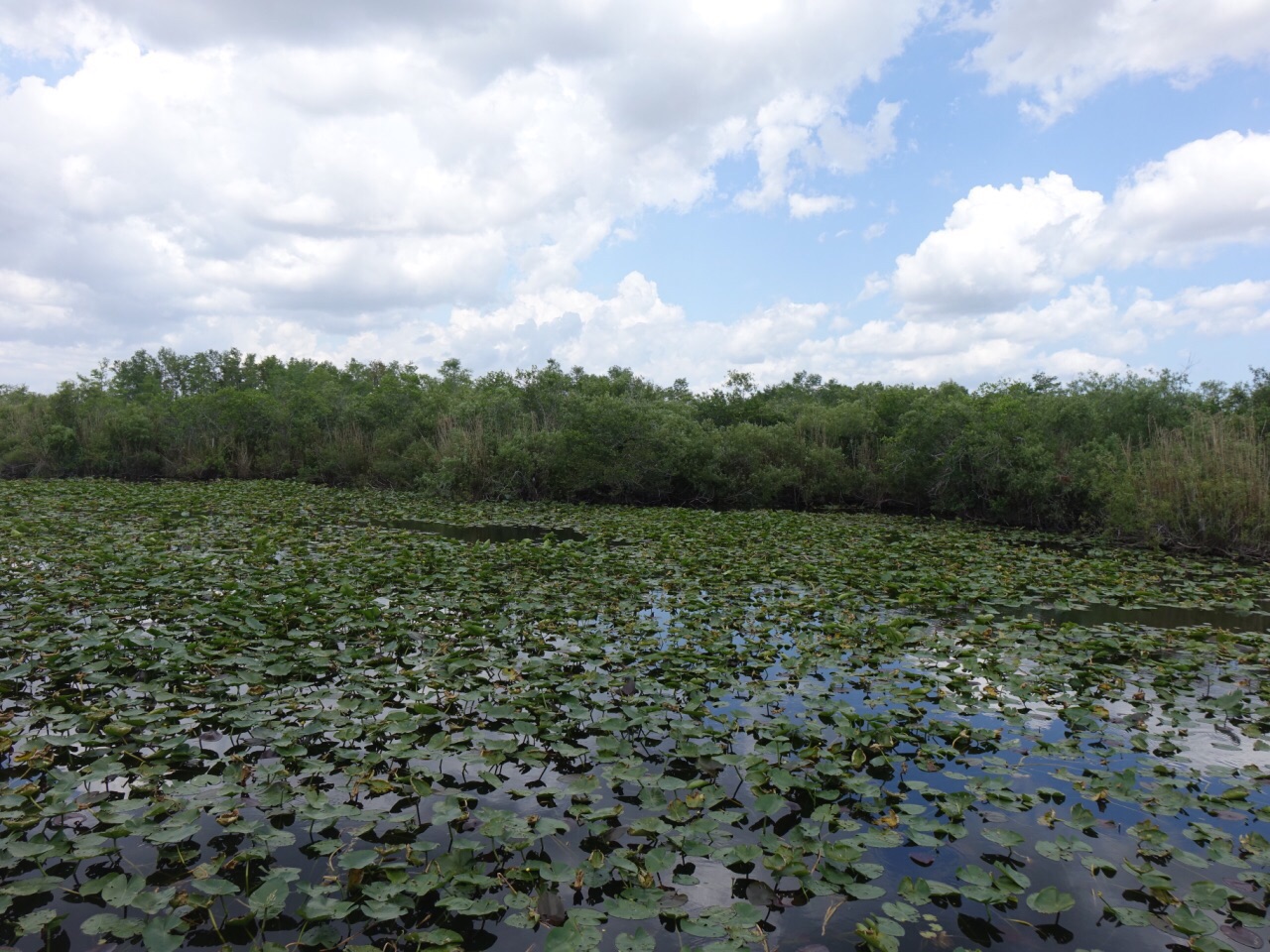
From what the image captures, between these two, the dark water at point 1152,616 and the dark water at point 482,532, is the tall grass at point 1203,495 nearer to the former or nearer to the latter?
the dark water at point 1152,616

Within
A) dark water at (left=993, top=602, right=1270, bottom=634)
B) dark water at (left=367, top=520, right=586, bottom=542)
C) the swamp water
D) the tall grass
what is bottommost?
the swamp water

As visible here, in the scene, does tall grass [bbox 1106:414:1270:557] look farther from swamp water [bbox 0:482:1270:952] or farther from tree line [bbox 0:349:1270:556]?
swamp water [bbox 0:482:1270:952]

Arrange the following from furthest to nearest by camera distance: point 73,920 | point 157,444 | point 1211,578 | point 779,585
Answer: point 157,444
point 1211,578
point 779,585
point 73,920

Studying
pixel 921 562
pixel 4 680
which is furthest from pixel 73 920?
pixel 921 562

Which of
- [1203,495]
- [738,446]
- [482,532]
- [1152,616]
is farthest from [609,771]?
[738,446]

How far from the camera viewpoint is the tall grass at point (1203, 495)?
35.1 feet

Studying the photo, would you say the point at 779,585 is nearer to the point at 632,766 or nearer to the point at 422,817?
the point at 632,766

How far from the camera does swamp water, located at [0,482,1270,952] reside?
8.87 feet

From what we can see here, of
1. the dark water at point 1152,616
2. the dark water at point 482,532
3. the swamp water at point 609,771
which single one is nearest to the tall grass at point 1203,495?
the dark water at point 1152,616

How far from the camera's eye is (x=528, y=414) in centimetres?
2073

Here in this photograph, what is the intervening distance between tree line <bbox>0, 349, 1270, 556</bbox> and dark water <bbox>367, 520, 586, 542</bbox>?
4.68m

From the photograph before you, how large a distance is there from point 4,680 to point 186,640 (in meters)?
1.06

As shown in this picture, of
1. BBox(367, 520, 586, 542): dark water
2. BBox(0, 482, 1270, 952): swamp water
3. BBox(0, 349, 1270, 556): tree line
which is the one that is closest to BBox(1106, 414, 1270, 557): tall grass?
BBox(0, 349, 1270, 556): tree line

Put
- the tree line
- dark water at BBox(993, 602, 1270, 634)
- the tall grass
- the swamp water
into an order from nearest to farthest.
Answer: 1. the swamp water
2. dark water at BBox(993, 602, 1270, 634)
3. the tall grass
4. the tree line
